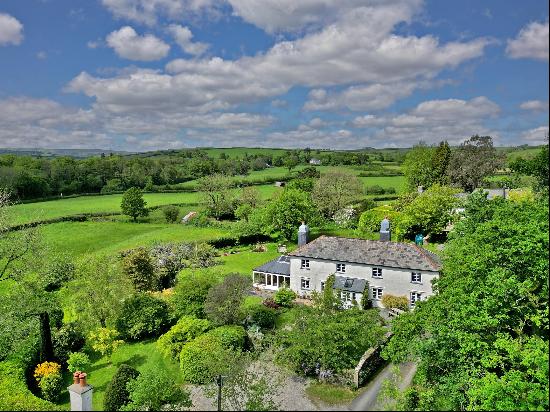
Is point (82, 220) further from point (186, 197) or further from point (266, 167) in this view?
point (266, 167)

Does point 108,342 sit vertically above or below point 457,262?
below

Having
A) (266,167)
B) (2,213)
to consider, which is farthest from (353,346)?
(266,167)

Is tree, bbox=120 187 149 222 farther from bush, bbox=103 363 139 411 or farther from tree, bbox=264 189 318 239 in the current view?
bush, bbox=103 363 139 411

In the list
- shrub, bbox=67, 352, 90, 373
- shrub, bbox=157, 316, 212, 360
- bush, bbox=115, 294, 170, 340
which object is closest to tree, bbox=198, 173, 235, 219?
bush, bbox=115, 294, 170, 340

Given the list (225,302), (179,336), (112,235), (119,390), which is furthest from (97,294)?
(112,235)

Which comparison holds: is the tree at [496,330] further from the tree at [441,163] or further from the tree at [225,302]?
the tree at [441,163]

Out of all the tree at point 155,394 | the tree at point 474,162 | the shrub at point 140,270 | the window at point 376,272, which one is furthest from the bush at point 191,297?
the tree at point 474,162
